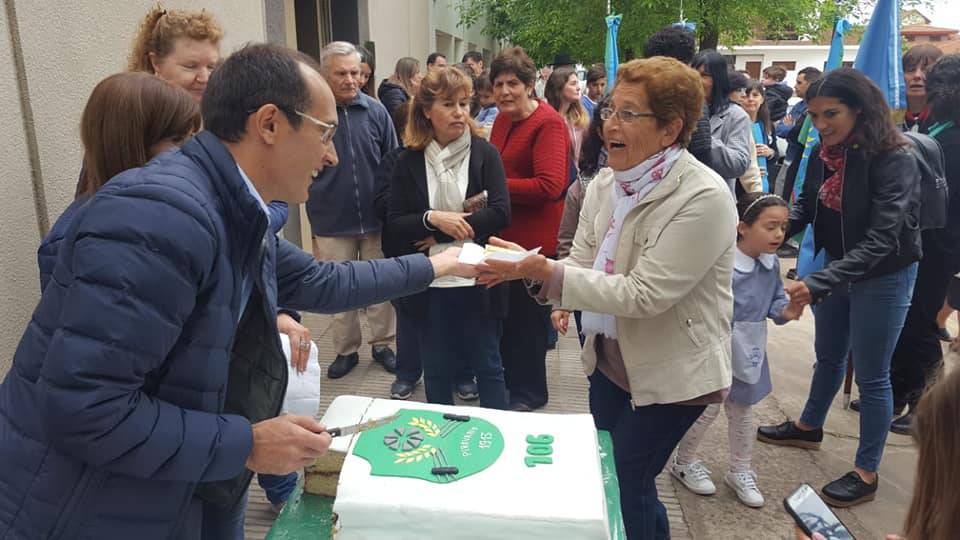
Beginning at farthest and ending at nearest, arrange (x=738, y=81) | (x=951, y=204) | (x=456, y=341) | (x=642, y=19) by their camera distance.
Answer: (x=642, y=19) → (x=738, y=81) → (x=951, y=204) → (x=456, y=341)

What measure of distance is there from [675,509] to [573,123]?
3183 mm

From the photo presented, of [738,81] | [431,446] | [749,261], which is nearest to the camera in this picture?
[431,446]

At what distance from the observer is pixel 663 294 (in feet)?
6.88

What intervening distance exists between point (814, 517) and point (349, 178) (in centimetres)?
366

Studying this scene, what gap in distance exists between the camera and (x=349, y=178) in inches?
176

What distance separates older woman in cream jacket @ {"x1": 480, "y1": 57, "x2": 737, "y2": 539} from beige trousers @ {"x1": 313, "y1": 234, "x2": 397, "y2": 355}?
2.42m

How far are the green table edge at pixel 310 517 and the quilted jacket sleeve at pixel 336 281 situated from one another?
51 centimetres

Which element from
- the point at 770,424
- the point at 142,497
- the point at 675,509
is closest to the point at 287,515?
the point at 142,497

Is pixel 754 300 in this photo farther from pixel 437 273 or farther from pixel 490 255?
pixel 437 273

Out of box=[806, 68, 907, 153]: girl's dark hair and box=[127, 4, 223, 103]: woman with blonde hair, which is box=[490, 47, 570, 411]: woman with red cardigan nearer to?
box=[806, 68, 907, 153]: girl's dark hair

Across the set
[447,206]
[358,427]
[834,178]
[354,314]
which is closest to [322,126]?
[358,427]

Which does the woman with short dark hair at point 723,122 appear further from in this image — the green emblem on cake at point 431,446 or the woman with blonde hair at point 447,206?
the green emblem on cake at point 431,446

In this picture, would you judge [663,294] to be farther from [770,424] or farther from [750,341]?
[770,424]

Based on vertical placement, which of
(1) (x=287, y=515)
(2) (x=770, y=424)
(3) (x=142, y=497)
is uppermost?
(3) (x=142, y=497)
